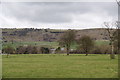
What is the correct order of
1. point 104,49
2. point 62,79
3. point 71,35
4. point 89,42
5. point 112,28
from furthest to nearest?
point 104,49 < point 71,35 < point 89,42 < point 112,28 < point 62,79

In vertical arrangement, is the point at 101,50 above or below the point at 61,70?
above

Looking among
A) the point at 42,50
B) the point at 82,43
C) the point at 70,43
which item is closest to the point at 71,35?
the point at 70,43

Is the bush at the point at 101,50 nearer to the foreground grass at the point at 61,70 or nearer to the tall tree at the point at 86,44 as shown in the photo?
the tall tree at the point at 86,44

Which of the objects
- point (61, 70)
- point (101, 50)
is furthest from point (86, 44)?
point (61, 70)

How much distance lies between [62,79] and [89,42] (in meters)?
91.1

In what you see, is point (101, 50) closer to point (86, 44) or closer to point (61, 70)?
point (86, 44)

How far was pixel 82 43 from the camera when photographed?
113562 mm

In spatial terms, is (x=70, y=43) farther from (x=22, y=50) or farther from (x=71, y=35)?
(x=22, y=50)

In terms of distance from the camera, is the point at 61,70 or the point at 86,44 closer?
the point at 61,70

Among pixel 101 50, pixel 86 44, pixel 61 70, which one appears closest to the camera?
pixel 61 70

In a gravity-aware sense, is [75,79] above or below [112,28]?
below

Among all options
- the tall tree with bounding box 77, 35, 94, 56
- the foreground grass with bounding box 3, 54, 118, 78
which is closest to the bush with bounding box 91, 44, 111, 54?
the tall tree with bounding box 77, 35, 94, 56

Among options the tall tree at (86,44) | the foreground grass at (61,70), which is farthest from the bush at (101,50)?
the foreground grass at (61,70)

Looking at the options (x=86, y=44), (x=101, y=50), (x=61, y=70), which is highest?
(x=86, y=44)
